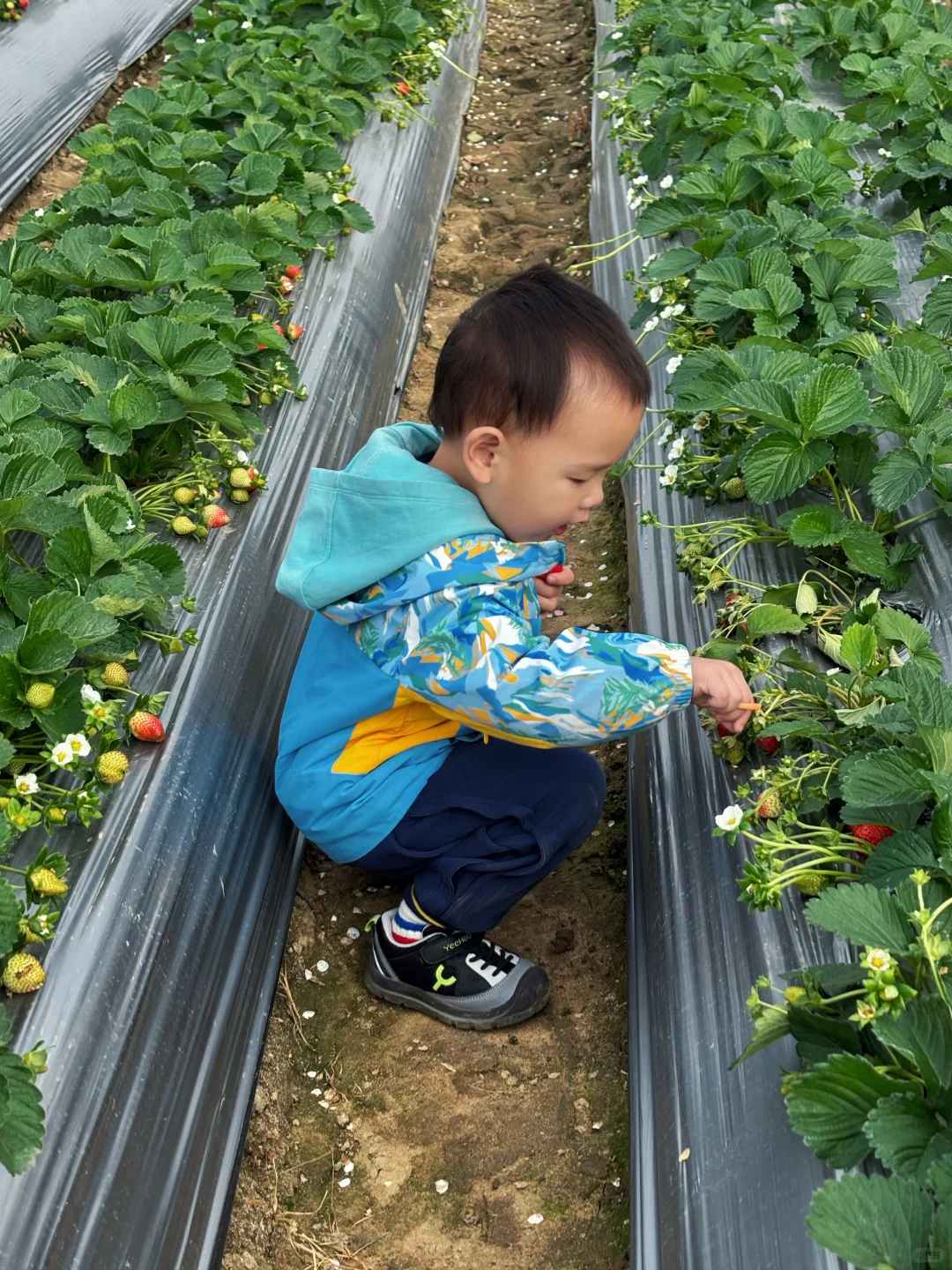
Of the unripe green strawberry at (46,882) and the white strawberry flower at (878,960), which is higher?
the unripe green strawberry at (46,882)

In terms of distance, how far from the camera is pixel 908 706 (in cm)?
155

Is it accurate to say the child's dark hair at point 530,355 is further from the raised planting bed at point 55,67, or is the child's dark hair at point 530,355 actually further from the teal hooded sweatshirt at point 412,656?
the raised planting bed at point 55,67

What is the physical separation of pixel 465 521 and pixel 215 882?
0.69m

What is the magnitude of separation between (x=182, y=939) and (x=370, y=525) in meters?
0.67

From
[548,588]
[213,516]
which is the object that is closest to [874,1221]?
[548,588]

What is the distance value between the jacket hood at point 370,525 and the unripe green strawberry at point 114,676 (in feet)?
0.92

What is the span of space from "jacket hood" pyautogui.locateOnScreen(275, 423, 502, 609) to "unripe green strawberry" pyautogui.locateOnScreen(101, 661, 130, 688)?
0.92 ft

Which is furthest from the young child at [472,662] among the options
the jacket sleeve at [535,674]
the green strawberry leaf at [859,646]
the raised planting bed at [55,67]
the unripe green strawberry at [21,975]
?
the raised planting bed at [55,67]

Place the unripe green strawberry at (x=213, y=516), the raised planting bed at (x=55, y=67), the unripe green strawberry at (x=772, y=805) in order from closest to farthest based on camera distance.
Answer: the unripe green strawberry at (x=772, y=805) → the unripe green strawberry at (x=213, y=516) → the raised planting bed at (x=55, y=67)

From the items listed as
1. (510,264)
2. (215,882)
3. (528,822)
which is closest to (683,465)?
(528,822)

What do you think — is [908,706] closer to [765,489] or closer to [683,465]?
[765,489]

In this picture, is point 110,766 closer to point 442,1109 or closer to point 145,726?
point 145,726

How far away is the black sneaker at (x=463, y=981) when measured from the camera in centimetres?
205

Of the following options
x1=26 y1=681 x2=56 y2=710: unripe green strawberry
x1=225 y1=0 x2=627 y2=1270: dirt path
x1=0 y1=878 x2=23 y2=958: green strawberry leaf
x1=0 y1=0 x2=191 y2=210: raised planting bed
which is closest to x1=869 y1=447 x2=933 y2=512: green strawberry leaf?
x1=225 y1=0 x2=627 y2=1270: dirt path
